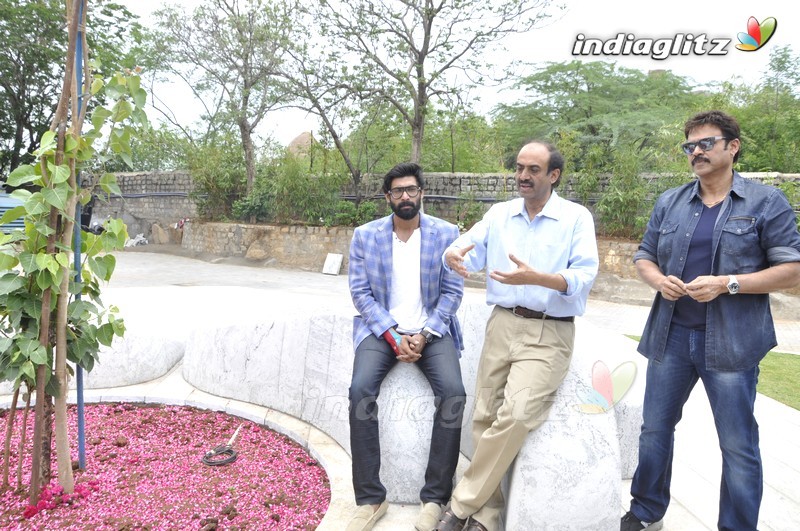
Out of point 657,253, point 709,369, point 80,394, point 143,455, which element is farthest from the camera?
point 143,455

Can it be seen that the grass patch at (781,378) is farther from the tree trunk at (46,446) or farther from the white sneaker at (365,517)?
the tree trunk at (46,446)

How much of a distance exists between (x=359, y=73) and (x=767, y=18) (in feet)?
27.2

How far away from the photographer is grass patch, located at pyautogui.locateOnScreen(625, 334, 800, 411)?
14.8ft

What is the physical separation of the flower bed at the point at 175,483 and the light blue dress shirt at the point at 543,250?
128cm

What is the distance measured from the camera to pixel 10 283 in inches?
86.4

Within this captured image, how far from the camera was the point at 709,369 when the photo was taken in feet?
6.70

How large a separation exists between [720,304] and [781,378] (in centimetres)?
388

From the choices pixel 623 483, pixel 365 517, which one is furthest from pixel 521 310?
pixel 623 483

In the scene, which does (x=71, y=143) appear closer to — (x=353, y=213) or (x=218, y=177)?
(x=353, y=213)

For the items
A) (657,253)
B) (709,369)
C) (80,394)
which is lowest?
(80,394)

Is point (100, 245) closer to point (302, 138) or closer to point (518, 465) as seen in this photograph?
point (518, 465)

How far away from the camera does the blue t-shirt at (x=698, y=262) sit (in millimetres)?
2098

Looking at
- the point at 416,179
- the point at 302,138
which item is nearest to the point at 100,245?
the point at 416,179

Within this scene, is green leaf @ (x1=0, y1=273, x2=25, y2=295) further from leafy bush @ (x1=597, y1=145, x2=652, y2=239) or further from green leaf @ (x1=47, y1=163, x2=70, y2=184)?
leafy bush @ (x1=597, y1=145, x2=652, y2=239)
